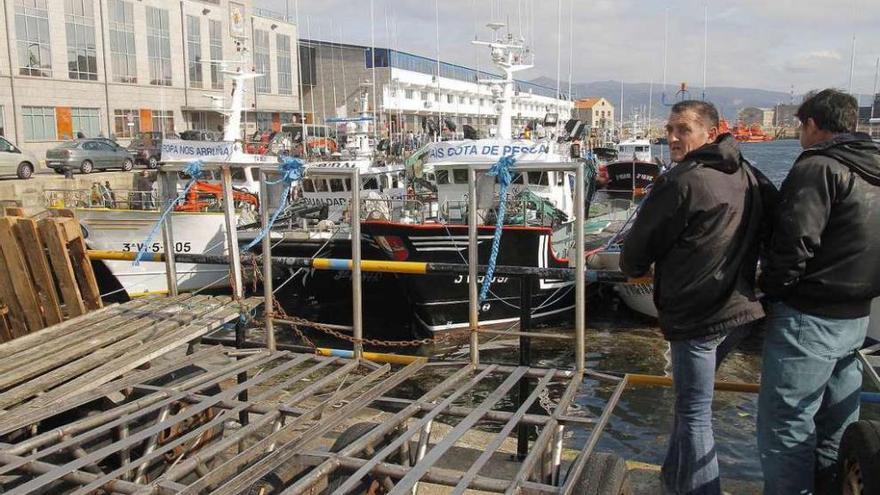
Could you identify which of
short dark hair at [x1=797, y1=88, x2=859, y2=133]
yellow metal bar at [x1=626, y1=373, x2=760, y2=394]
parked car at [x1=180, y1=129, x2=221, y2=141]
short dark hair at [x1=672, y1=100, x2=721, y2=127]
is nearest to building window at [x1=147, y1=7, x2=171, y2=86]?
parked car at [x1=180, y1=129, x2=221, y2=141]

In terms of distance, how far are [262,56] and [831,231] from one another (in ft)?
185

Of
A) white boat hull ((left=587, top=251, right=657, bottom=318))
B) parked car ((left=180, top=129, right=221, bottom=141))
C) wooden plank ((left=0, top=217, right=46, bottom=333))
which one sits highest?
parked car ((left=180, top=129, right=221, bottom=141))

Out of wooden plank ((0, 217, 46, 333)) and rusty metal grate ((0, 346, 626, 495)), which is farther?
wooden plank ((0, 217, 46, 333))

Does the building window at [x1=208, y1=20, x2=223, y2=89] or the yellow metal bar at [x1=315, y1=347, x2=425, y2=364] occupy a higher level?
the building window at [x1=208, y1=20, x2=223, y2=89]

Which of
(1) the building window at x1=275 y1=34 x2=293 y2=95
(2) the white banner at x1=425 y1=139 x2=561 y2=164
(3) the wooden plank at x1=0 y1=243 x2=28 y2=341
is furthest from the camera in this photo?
(1) the building window at x1=275 y1=34 x2=293 y2=95

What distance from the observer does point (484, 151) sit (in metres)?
14.5

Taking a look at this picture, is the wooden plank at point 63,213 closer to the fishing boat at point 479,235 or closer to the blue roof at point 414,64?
the fishing boat at point 479,235

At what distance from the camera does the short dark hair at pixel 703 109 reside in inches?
123

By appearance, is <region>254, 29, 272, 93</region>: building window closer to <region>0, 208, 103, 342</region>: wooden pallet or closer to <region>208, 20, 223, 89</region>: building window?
<region>208, 20, 223, 89</region>: building window

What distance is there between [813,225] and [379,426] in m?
1.93

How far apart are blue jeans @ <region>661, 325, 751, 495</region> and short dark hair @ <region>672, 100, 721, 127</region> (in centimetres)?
90

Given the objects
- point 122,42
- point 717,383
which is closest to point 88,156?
point 122,42

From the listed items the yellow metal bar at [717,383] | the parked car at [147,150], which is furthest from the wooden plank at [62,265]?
the parked car at [147,150]

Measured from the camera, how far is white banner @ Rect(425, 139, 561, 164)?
14172mm
